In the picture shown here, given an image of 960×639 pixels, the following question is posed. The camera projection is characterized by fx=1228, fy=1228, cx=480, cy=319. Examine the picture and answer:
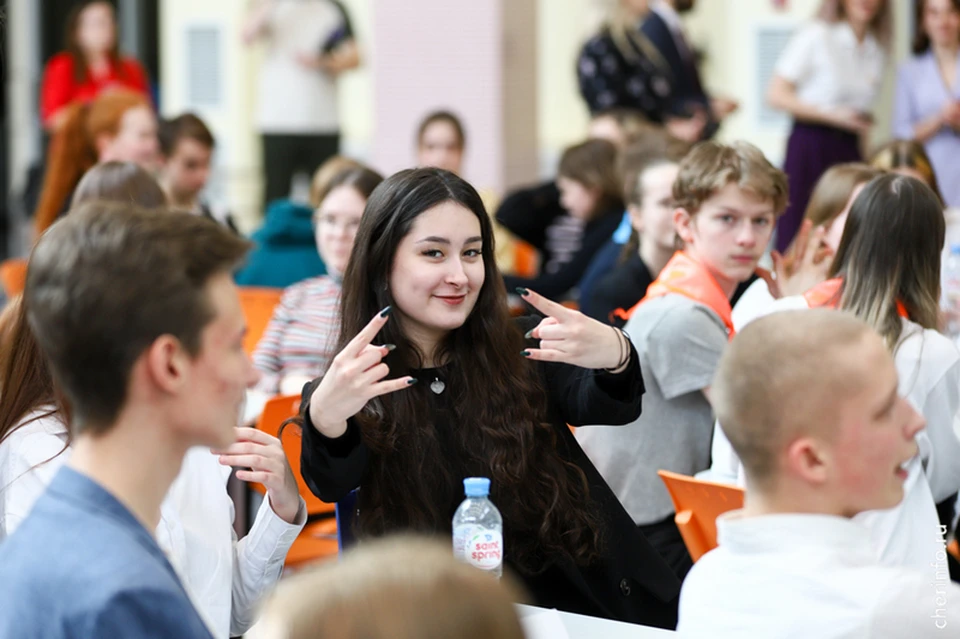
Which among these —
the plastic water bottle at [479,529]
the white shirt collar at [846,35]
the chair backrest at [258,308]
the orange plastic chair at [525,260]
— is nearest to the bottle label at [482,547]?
the plastic water bottle at [479,529]

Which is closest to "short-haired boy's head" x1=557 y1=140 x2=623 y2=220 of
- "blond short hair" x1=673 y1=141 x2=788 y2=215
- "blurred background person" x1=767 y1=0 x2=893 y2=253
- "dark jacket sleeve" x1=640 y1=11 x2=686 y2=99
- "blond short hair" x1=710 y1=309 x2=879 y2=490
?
"blurred background person" x1=767 y1=0 x2=893 y2=253

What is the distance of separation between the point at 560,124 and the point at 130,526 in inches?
353

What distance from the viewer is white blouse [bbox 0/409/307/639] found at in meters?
2.14

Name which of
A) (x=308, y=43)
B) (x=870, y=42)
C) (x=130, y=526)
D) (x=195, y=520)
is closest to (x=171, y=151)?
(x=308, y=43)

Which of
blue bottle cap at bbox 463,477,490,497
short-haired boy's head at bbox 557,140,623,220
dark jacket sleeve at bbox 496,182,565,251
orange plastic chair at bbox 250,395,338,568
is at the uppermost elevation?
short-haired boy's head at bbox 557,140,623,220

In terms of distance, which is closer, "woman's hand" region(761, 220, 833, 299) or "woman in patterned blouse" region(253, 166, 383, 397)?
"woman's hand" region(761, 220, 833, 299)

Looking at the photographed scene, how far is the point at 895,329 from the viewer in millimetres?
2748

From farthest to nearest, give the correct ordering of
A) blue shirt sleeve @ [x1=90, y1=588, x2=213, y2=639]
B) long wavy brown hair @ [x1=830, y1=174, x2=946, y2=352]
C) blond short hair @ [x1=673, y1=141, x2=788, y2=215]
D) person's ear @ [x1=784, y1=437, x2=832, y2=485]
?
blond short hair @ [x1=673, y1=141, x2=788, y2=215], long wavy brown hair @ [x1=830, y1=174, x2=946, y2=352], person's ear @ [x1=784, y1=437, x2=832, y2=485], blue shirt sleeve @ [x1=90, y1=588, x2=213, y2=639]

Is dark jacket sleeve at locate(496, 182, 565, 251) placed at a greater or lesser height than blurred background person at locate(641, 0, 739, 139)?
lesser

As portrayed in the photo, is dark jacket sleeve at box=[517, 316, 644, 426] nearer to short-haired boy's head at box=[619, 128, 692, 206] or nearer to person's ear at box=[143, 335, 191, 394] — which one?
person's ear at box=[143, 335, 191, 394]

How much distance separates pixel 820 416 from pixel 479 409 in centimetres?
98

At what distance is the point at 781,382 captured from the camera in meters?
1.69

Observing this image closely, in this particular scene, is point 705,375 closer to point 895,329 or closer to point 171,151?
point 895,329

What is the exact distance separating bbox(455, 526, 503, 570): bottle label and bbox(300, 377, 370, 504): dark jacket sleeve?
0.24 metres
